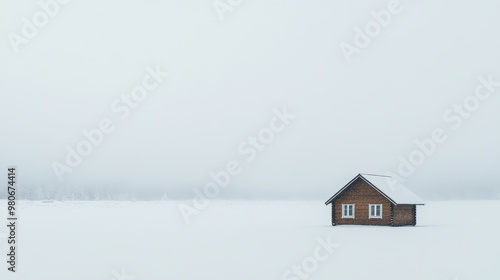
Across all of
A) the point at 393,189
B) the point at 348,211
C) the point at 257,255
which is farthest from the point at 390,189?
the point at 257,255

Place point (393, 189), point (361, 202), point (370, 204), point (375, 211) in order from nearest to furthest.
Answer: point (375, 211) → point (370, 204) → point (361, 202) → point (393, 189)

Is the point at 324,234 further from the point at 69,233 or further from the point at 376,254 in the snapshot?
the point at 69,233

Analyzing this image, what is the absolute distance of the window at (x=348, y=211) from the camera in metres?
47.7

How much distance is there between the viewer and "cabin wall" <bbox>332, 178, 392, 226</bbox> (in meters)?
46.8

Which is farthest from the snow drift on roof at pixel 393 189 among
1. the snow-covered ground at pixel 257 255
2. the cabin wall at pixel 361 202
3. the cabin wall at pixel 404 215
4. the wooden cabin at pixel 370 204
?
the snow-covered ground at pixel 257 255

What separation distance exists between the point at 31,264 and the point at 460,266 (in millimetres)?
16483

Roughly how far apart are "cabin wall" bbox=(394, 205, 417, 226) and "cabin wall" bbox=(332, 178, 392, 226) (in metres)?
0.61

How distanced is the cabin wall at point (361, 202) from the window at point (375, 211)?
0.22m

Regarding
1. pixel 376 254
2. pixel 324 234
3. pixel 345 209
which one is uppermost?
pixel 345 209

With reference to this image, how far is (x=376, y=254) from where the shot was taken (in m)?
27.6

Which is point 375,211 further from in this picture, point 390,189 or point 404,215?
point 404,215

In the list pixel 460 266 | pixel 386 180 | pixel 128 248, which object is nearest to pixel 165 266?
pixel 128 248

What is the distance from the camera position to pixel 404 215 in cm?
4769

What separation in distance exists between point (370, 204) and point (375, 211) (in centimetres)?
63
